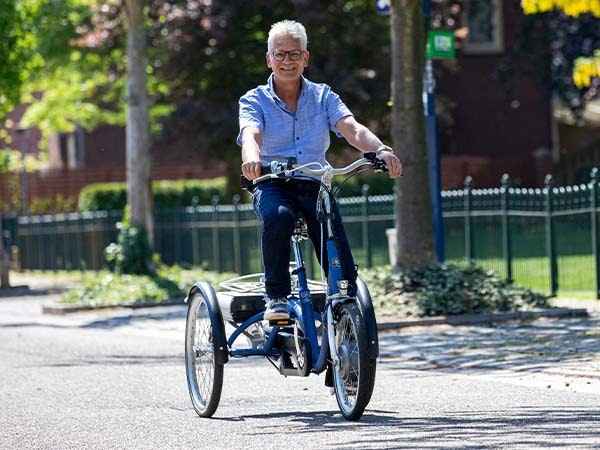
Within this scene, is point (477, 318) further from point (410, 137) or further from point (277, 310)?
point (277, 310)

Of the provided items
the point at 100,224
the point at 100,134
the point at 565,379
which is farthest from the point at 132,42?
the point at 100,134

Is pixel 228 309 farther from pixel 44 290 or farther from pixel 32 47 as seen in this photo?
pixel 32 47

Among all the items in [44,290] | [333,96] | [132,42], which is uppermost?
[132,42]

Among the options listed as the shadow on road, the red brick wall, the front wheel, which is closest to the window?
the red brick wall

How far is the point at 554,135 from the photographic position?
124ft

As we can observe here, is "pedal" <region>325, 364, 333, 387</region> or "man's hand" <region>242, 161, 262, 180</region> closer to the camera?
"man's hand" <region>242, 161, 262, 180</region>

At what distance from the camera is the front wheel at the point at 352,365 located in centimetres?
710

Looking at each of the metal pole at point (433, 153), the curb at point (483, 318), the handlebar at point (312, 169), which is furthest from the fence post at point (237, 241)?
the handlebar at point (312, 169)

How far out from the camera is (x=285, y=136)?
7.94 m

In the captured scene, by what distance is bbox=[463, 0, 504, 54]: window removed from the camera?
34938mm

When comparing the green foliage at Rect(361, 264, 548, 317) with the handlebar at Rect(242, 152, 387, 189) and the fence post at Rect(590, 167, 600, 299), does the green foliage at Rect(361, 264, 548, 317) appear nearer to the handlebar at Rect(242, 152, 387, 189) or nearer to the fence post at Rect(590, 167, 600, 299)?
the fence post at Rect(590, 167, 600, 299)

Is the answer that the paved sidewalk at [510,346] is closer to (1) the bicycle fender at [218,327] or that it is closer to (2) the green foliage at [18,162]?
(1) the bicycle fender at [218,327]

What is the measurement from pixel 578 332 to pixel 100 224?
54.3 feet

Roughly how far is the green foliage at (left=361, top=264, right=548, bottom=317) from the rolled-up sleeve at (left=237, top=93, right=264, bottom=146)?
6.18 m
